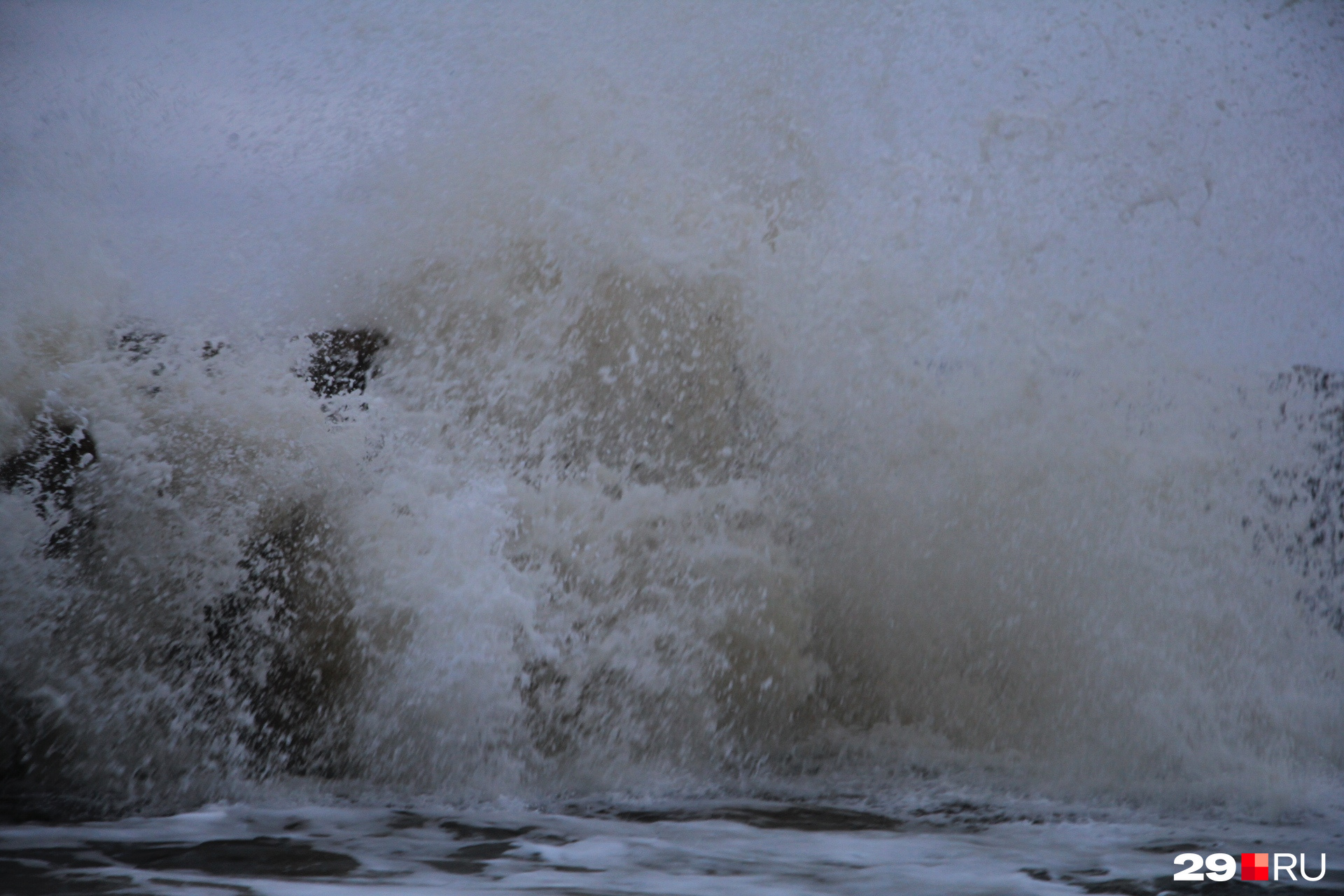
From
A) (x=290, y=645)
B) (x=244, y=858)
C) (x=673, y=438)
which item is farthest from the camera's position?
(x=673, y=438)

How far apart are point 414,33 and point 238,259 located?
2.55 ft

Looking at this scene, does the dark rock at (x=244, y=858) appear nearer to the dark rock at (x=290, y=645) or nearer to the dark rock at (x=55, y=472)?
the dark rock at (x=290, y=645)

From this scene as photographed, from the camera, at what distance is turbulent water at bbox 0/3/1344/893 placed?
1.68 m

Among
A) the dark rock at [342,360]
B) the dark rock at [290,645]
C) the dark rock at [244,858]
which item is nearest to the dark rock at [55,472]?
the dark rock at [290,645]

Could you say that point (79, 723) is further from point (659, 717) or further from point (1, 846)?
point (659, 717)

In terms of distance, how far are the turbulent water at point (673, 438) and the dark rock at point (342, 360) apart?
0.4 inches

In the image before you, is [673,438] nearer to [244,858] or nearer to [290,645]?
[290,645]

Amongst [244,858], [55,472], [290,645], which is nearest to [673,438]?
[290,645]

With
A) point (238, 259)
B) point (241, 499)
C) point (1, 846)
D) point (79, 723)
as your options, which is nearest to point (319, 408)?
point (241, 499)

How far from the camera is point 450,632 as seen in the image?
1745mm

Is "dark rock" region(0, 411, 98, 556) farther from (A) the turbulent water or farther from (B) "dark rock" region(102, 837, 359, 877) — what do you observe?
(B) "dark rock" region(102, 837, 359, 877)

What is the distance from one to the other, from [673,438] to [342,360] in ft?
2.57

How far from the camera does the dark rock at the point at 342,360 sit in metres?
1.99

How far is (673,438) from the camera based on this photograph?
2006 millimetres
